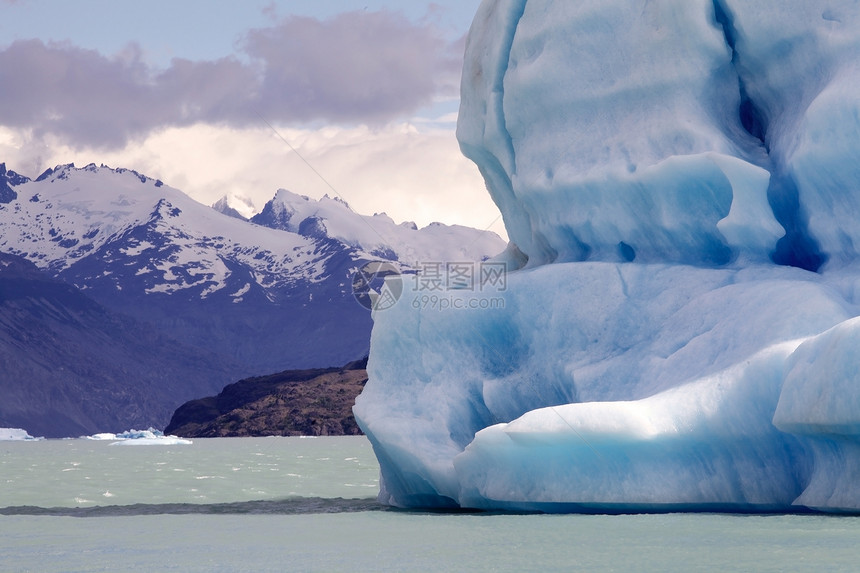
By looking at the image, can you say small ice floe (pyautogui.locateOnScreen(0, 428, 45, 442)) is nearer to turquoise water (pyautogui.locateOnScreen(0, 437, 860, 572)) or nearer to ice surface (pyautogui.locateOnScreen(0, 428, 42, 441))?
ice surface (pyautogui.locateOnScreen(0, 428, 42, 441))

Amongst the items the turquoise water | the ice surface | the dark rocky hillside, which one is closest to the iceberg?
the turquoise water

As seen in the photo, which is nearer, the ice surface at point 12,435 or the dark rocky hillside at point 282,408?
the dark rocky hillside at point 282,408

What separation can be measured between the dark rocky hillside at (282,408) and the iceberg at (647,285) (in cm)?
7754

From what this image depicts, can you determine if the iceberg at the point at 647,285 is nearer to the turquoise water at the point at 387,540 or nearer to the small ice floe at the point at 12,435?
the turquoise water at the point at 387,540

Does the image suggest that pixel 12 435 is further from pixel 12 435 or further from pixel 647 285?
pixel 647 285

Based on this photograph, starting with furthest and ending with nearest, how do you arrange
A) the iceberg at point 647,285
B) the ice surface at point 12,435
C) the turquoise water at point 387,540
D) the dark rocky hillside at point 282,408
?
the ice surface at point 12,435 < the dark rocky hillside at point 282,408 < the iceberg at point 647,285 < the turquoise water at point 387,540

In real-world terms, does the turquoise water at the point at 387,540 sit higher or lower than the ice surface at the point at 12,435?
higher

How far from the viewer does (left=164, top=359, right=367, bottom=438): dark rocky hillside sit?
315ft

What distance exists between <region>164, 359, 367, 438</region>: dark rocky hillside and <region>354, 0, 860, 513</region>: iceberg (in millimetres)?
77537

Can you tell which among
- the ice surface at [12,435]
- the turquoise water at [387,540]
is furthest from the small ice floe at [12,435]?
the turquoise water at [387,540]

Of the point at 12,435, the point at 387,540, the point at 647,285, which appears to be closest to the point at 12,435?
the point at 12,435

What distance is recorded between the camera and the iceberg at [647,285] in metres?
11.7

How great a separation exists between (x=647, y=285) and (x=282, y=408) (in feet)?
291

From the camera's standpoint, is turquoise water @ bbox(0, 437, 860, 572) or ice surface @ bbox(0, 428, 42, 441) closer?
turquoise water @ bbox(0, 437, 860, 572)
